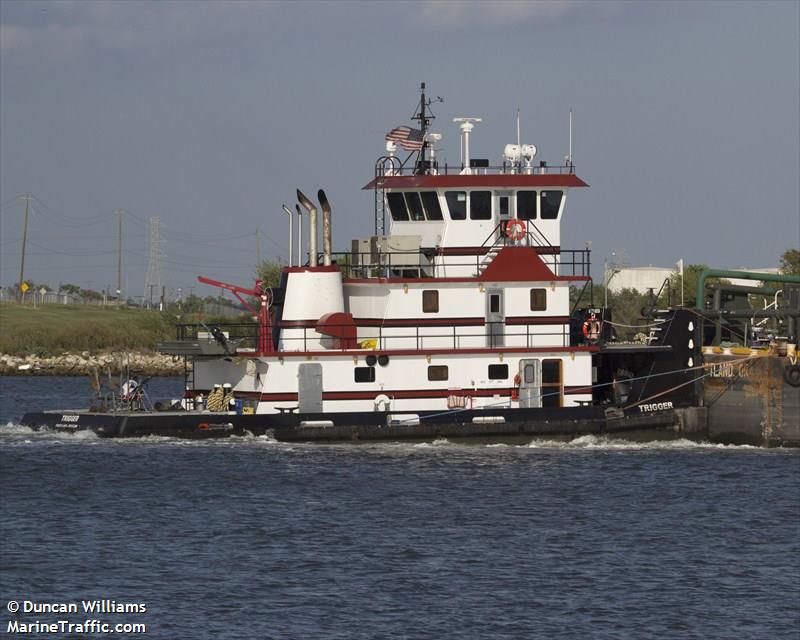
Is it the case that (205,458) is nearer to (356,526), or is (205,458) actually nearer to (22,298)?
(356,526)

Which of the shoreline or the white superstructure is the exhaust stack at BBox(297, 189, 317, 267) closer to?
the white superstructure

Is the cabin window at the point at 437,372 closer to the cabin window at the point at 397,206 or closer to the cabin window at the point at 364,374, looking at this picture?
the cabin window at the point at 364,374

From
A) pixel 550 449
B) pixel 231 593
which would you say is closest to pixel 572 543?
pixel 231 593

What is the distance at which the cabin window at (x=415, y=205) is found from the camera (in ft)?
127

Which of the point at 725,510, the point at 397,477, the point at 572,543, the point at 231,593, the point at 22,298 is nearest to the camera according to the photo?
the point at 231,593

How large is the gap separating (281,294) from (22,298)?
71.6 meters

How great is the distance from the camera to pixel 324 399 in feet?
121

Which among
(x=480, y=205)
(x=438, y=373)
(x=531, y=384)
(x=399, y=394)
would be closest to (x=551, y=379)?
(x=531, y=384)

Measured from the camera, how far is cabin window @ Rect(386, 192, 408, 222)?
128 feet

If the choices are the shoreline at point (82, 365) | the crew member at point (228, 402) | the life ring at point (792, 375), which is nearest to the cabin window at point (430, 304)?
the crew member at point (228, 402)

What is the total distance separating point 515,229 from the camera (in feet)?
124

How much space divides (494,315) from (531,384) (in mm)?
1860

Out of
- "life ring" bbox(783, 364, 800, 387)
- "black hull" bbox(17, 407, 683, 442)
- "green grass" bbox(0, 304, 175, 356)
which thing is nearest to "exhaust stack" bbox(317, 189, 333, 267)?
"black hull" bbox(17, 407, 683, 442)

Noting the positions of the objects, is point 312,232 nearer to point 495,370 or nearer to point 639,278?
point 495,370
